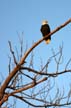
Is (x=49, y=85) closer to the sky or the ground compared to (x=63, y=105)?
closer to the sky

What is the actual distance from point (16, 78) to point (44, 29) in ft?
9.04

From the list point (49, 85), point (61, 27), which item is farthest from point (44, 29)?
point (61, 27)

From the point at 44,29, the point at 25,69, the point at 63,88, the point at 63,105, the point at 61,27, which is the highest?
the point at 44,29

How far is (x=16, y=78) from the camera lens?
453 cm

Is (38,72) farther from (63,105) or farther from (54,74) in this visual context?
(63,105)

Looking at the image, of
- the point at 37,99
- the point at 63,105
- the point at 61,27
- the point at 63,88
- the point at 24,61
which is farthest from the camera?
the point at 63,88

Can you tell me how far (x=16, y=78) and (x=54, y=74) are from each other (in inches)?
31.0

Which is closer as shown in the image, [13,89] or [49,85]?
[13,89]

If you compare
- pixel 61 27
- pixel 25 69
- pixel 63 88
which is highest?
pixel 61 27

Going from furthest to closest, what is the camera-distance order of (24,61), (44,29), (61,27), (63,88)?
(44,29)
(63,88)
(24,61)
(61,27)

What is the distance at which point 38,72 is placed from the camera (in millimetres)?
4094

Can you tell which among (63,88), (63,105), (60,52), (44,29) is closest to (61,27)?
(60,52)

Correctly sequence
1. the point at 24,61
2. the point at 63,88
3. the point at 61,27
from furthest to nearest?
the point at 63,88 < the point at 24,61 < the point at 61,27

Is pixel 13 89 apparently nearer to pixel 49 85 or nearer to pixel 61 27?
pixel 49 85
